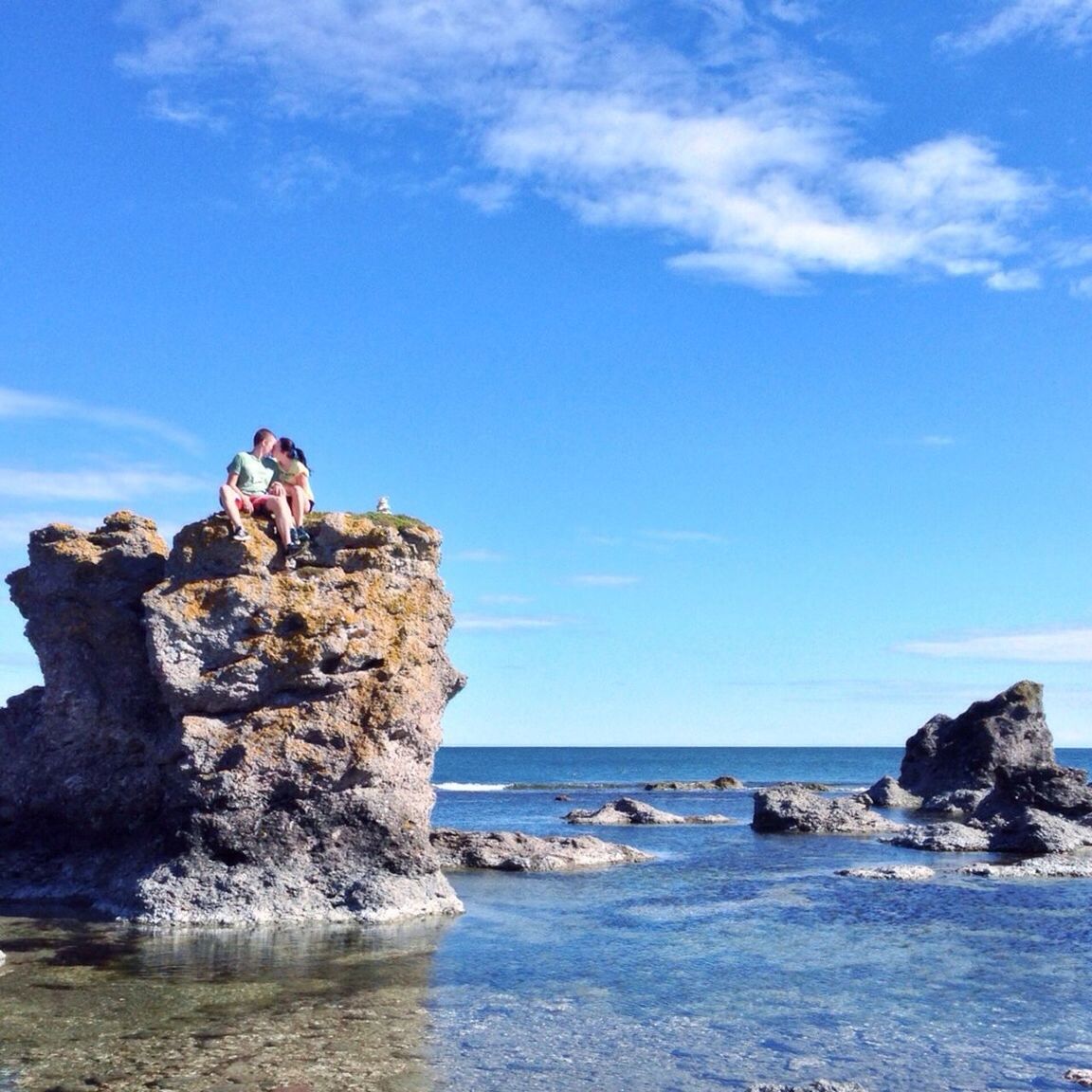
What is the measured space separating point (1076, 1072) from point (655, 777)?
133414 mm

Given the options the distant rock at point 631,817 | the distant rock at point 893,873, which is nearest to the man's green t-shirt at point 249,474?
the distant rock at point 893,873

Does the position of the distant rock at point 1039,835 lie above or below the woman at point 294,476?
below

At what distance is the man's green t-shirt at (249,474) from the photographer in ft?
75.5

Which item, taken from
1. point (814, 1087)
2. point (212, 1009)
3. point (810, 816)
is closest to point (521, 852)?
point (810, 816)

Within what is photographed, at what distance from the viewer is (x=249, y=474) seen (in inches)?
908

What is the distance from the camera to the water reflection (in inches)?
471

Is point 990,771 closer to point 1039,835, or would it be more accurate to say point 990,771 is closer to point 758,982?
point 1039,835

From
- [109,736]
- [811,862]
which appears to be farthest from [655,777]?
[109,736]

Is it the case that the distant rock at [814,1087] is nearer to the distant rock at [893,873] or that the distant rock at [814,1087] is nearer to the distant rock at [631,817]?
the distant rock at [893,873]

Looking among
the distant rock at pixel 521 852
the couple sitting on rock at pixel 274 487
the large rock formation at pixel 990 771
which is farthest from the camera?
the large rock formation at pixel 990 771

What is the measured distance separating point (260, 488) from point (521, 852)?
1439 cm

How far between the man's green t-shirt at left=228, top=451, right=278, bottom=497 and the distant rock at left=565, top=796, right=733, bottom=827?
1257 inches

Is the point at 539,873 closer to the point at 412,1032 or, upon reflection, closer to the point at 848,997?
the point at 848,997

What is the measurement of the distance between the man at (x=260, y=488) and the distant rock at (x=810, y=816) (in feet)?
96.9
